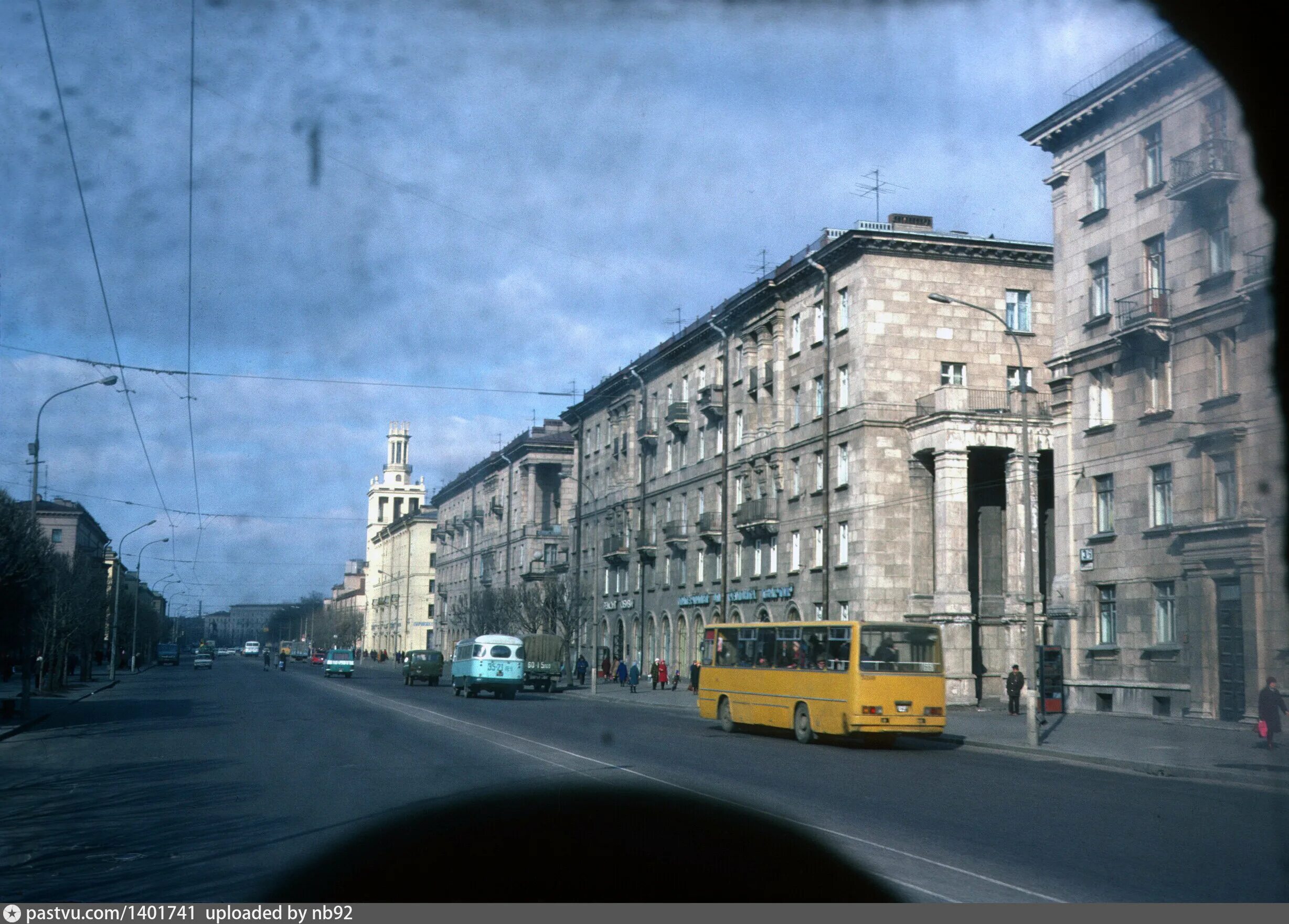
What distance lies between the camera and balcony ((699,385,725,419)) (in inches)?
2249

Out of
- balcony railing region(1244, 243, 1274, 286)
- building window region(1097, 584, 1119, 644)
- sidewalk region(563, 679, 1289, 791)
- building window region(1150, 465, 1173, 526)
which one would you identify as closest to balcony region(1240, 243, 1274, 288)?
balcony railing region(1244, 243, 1274, 286)

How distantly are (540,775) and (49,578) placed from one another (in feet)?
87.7

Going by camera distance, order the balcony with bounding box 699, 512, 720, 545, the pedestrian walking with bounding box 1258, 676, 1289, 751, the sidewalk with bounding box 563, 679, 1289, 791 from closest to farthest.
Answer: the pedestrian walking with bounding box 1258, 676, 1289, 751
the sidewalk with bounding box 563, 679, 1289, 791
the balcony with bounding box 699, 512, 720, 545

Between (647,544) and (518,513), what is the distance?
31.7 m

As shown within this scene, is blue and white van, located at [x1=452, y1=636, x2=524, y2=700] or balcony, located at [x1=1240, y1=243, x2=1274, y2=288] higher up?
balcony, located at [x1=1240, y1=243, x2=1274, y2=288]

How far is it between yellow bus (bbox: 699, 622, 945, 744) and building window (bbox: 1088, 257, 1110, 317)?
337 inches

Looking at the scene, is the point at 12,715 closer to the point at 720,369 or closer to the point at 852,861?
the point at 852,861

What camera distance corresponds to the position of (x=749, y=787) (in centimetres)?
1561

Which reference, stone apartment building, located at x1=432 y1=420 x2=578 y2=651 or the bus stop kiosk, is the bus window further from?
stone apartment building, located at x1=432 y1=420 x2=578 y2=651

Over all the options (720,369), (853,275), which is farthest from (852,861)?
(720,369)

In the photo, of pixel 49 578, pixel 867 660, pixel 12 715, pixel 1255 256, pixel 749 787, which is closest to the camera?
pixel 1255 256

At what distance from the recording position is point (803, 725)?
1039 inches

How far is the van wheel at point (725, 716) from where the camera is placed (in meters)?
29.7

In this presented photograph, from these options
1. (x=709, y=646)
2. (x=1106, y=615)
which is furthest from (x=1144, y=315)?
(x=1106, y=615)
